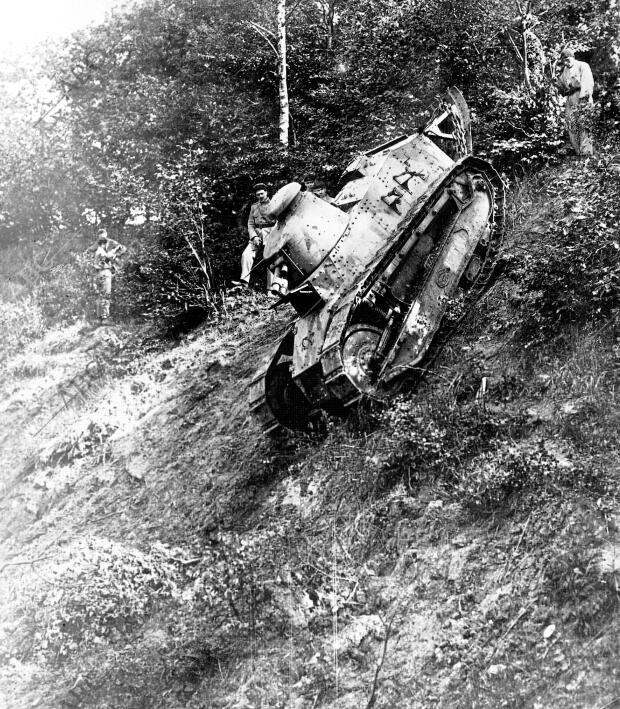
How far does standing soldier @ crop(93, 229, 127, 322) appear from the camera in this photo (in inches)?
482

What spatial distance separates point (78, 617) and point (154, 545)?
1.01 metres

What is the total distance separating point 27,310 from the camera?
1292 centimetres

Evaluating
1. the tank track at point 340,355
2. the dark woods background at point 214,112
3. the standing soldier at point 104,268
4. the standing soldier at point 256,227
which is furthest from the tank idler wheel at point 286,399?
the standing soldier at point 104,268

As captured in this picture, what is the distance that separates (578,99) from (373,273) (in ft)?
14.4

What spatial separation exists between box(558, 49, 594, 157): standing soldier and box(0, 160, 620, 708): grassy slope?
3.98ft

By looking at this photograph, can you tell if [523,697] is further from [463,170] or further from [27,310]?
[27,310]

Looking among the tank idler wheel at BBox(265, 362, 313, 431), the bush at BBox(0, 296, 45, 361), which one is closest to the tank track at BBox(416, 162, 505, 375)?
the tank idler wheel at BBox(265, 362, 313, 431)

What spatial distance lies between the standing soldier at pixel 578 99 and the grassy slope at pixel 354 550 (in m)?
1.21

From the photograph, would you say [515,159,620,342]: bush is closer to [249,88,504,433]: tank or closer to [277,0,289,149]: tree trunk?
[249,88,504,433]: tank

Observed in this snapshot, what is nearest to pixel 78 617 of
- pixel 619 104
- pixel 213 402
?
pixel 213 402

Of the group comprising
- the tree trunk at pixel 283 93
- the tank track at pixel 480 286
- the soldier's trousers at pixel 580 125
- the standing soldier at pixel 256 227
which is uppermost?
the tree trunk at pixel 283 93

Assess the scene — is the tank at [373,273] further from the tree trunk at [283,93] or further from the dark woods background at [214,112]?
the tree trunk at [283,93]

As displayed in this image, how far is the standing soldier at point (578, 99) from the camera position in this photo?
977 cm

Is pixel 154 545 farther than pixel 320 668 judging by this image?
Yes
